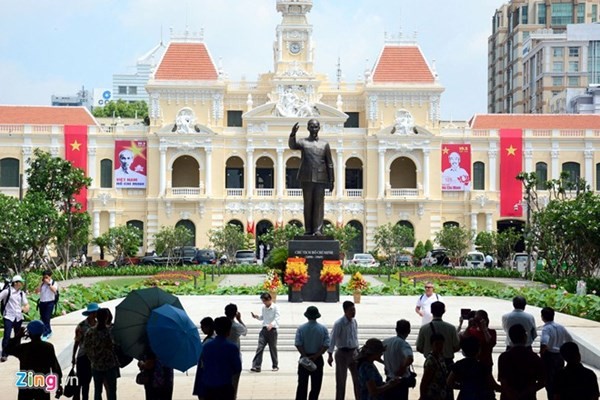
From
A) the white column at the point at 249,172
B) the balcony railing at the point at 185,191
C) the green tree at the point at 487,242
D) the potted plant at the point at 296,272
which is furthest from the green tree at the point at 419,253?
the potted plant at the point at 296,272

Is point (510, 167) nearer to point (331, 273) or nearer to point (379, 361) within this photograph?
point (331, 273)

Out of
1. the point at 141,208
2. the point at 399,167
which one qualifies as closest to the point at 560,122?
the point at 399,167

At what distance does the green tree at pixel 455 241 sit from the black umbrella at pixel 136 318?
51.3 m

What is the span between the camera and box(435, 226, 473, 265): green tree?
64.1 metres

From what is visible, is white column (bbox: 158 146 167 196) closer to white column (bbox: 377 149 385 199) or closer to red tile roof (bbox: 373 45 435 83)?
white column (bbox: 377 149 385 199)

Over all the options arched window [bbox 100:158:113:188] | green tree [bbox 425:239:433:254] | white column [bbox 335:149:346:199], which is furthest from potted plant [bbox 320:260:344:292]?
arched window [bbox 100:158:113:188]

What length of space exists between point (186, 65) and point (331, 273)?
47.7m

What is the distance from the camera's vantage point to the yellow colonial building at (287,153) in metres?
72.4

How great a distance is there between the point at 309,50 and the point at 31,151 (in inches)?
772

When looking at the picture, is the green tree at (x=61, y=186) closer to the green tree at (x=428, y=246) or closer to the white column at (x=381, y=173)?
the green tree at (x=428, y=246)

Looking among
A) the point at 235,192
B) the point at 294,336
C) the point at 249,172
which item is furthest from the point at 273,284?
the point at 235,192

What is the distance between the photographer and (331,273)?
95.8 ft

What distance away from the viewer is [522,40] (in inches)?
4616

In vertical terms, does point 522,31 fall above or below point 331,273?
above
